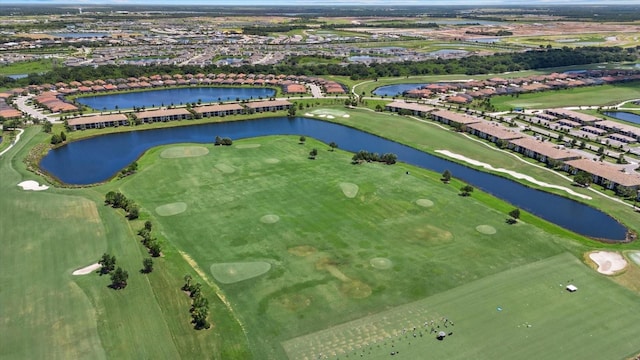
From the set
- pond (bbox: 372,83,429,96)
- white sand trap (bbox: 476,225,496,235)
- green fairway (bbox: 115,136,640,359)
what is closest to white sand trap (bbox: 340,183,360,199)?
green fairway (bbox: 115,136,640,359)

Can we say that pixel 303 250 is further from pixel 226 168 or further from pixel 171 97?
pixel 171 97

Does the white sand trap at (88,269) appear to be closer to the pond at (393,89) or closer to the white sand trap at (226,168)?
the white sand trap at (226,168)

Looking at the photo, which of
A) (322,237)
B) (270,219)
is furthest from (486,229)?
(270,219)

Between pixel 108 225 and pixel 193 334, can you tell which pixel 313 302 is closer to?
pixel 193 334

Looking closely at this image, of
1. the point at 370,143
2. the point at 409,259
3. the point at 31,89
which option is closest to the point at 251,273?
the point at 409,259

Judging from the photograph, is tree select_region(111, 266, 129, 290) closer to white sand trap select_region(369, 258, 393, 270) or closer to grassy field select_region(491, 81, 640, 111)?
white sand trap select_region(369, 258, 393, 270)

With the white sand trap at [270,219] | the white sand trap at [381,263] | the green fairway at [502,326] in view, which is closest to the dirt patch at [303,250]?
the white sand trap at [381,263]
